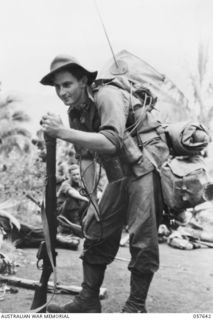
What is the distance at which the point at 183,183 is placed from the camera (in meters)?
2.79

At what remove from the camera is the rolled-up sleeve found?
8.05 ft

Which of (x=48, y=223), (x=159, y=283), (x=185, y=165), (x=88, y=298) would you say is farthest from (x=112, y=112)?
(x=159, y=283)

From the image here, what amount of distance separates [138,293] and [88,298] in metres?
0.36

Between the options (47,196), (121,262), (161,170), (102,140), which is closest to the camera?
(102,140)

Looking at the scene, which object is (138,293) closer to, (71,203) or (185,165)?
(185,165)

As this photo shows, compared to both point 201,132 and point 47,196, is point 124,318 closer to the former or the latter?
point 47,196

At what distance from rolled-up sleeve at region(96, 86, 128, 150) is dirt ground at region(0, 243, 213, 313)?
4.16ft

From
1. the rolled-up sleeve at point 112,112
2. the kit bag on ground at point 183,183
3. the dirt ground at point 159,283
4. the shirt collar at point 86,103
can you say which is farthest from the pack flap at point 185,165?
the dirt ground at point 159,283

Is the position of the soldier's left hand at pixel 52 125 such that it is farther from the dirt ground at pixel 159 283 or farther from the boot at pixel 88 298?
the dirt ground at pixel 159 283

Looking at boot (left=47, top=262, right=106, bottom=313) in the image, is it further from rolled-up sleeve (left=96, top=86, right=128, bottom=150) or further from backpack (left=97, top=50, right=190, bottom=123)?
backpack (left=97, top=50, right=190, bottom=123)

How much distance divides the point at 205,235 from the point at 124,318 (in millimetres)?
3544

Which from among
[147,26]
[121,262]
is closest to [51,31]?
[147,26]

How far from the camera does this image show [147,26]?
3.83 metres

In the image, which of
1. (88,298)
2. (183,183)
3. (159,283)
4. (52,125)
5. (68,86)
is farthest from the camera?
(159,283)
